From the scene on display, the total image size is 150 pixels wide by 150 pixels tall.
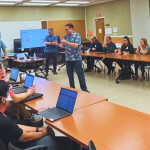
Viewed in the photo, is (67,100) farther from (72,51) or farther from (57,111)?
(72,51)

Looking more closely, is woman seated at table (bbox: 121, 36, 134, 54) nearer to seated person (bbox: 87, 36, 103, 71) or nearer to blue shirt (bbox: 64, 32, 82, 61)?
seated person (bbox: 87, 36, 103, 71)

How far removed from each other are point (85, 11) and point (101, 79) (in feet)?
19.0

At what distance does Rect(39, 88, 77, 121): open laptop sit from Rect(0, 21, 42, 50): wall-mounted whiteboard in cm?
730

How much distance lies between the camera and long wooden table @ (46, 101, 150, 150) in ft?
4.80

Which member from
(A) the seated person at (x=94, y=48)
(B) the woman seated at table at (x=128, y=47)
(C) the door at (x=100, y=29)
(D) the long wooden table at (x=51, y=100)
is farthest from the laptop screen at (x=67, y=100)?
(C) the door at (x=100, y=29)

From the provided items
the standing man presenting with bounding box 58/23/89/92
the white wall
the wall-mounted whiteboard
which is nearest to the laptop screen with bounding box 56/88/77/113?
the standing man presenting with bounding box 58/23/89/92

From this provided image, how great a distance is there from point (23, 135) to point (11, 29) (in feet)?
25.8

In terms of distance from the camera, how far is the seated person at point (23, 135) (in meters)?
1.65

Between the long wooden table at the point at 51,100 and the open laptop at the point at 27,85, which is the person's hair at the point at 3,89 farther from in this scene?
the open laptop at the point at 27,85

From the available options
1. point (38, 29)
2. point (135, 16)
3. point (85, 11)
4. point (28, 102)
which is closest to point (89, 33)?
point (85, 11)

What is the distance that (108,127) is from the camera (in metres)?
1.71

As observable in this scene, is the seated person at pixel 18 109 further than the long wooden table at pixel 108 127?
Yes

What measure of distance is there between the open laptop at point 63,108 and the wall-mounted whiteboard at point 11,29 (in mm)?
7305

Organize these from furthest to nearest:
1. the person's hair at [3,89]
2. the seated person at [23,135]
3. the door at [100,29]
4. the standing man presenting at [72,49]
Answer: the door at [100,29] → the standing man presenting at [72,49] → the person's hair at [3,89] → the seated person at [23,135]
